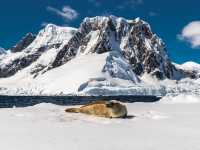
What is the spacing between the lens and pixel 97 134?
15.6 m

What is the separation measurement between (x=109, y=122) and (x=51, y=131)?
15.8 feet

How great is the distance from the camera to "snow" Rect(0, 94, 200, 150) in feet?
43.3

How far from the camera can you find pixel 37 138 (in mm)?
14039

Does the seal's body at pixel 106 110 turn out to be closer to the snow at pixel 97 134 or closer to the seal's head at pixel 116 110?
the seal's head at pixel 116 110

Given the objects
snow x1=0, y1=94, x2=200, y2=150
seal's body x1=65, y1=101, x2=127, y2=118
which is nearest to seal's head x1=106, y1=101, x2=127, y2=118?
seal's body x1=65, y1=101, x2=127, y2=118

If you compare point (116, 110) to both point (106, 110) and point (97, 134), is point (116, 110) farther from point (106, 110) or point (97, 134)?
point (97, 134)

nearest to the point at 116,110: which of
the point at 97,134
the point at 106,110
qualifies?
the point at 106,110

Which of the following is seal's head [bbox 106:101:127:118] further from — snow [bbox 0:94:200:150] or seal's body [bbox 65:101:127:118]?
snow [bbox 0:94:200:150]

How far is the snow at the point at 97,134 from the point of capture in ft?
43.3

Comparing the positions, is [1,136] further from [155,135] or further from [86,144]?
[155,135]

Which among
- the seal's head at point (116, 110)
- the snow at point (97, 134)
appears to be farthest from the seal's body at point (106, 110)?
the snow at point (97, 134)

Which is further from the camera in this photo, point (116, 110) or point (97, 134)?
point (116, 110)

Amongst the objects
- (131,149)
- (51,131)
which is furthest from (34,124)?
(131,149)

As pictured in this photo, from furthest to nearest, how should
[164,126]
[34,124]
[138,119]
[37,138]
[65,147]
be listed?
[138,119]
[164,126]
[34,124]
[37,138]
[65,147]
